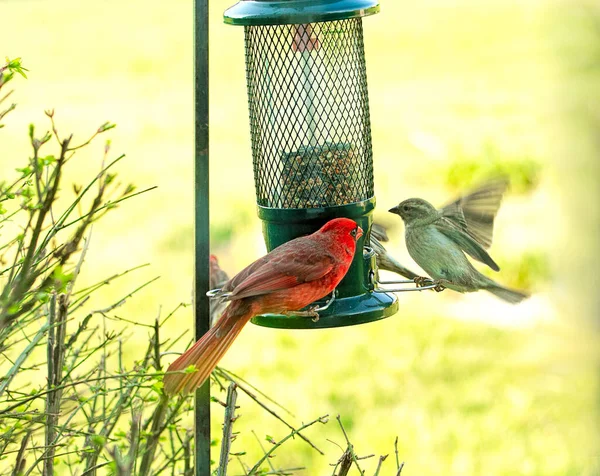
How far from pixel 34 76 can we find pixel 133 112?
213cm

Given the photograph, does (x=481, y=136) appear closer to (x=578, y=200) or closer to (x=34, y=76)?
(x=578, y=200)

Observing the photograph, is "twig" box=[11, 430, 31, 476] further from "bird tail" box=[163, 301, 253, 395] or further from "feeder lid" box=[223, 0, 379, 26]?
"feeder lid" box=[223, 0, 379, 26]

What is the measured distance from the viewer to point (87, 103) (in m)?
14.0

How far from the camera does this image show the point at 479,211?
5203 millimetres

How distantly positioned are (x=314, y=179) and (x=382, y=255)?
796mm

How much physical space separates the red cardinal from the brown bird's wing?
154 cm

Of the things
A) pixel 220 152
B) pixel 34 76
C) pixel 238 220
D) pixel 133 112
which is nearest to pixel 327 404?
pixel 238 220

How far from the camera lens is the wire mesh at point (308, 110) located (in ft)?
13.3

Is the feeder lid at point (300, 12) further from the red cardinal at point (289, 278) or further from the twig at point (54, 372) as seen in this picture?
the twig at point (54, 372)

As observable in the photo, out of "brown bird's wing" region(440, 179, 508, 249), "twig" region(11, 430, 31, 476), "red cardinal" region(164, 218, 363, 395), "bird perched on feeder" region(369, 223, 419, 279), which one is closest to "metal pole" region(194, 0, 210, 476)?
"red cardinal" region(164, 218, 363, 395)

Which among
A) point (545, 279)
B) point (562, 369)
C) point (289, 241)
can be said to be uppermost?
point (289, 241)

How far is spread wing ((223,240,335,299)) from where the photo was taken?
3.48 metres

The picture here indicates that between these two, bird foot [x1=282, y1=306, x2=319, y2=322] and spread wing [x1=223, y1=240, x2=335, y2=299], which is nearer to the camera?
spread wing [x1=223, y1=240, x2=335, y2=299]

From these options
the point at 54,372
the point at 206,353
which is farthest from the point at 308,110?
the point at 54,372
